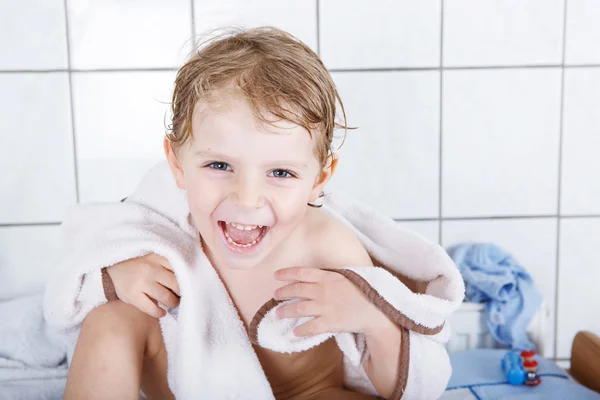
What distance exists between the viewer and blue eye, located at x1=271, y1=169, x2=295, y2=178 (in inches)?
30.3

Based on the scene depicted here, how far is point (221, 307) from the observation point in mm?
900

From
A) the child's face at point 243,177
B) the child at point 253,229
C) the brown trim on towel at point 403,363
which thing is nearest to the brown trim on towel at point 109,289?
the child at point 253,229

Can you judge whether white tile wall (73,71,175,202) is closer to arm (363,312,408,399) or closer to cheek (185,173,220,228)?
cheek (185,173,220,228)

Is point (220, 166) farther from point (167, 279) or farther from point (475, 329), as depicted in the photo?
point (475, 329)

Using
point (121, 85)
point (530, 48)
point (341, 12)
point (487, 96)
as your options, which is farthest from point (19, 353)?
point (530, 48)

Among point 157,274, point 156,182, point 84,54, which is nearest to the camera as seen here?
point 157,274

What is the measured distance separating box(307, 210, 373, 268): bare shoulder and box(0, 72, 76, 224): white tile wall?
642mm

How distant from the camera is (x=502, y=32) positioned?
1.30m

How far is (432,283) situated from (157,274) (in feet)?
1.29

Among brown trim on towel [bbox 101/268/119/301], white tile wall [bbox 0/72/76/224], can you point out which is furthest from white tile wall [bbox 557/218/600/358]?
white tile wall [bbox 0/72/76/224]

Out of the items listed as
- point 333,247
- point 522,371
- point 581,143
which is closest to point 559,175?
point 581,143

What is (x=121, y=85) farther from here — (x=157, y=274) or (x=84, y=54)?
(x=157, y=274)

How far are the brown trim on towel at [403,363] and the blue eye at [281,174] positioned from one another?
0.26 metres

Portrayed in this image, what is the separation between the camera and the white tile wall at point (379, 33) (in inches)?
50.3
